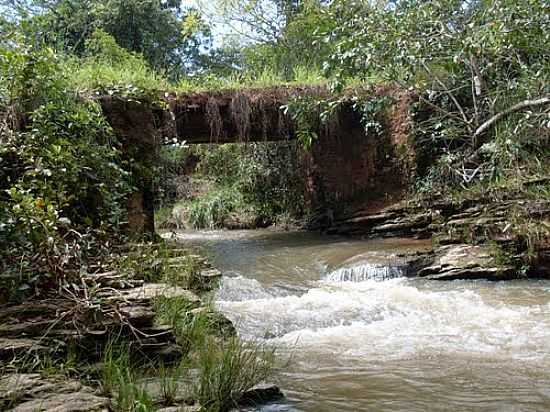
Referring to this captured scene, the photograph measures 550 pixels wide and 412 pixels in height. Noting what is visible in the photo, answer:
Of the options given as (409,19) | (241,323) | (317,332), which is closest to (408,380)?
(317,332)

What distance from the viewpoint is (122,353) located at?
3.31 meters

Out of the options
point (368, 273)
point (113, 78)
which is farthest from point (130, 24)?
point (368, 273)

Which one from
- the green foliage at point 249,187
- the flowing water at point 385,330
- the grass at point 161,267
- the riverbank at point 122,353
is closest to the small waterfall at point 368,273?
the flowing water at point 385,330

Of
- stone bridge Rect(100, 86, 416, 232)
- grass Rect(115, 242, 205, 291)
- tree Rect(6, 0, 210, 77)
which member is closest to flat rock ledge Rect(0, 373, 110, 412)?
grass Rect(115, 242, 205, 291)

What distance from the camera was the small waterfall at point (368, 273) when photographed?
7574 millimetres

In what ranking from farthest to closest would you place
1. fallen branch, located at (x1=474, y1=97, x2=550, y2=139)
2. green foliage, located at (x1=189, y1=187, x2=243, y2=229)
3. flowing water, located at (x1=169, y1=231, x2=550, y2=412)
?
green foliage, located at (x1=189, y1=187, x2=243, y2=229) < fallen branch, located at (x1=474, y1=97, x2=550, y2=139) < flowing water, located at (x1=169, y1=231, x2=550, y2=412)

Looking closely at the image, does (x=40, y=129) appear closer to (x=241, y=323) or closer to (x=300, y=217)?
(x=241, y=323)

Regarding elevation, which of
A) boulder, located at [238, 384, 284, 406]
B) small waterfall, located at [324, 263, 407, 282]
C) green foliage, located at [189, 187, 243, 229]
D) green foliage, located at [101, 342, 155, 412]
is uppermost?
green foliage, located at [189, 187, 243, 229]

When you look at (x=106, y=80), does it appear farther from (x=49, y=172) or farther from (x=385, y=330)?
(x=385, y=330)

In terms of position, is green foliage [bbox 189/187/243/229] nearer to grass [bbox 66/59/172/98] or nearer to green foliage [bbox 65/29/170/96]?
green foliage [bbox 65/29/170/96]

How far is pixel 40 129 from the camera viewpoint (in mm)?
5227

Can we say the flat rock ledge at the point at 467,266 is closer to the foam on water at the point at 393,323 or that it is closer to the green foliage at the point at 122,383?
the foam on water at the point at 393,323

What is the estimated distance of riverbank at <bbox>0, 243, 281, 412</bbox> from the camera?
2727 mm

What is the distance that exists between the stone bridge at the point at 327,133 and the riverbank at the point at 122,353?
5.25 m
